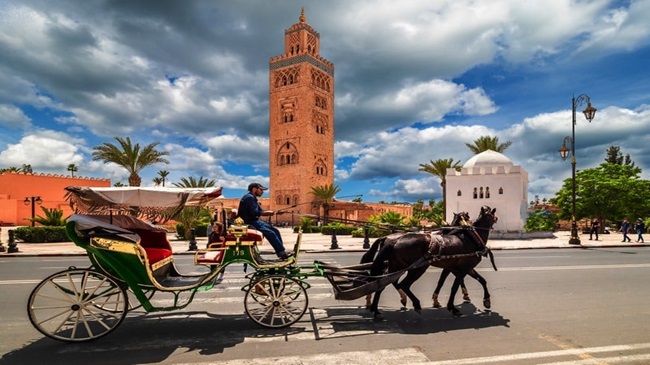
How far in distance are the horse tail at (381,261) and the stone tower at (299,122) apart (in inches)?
1905

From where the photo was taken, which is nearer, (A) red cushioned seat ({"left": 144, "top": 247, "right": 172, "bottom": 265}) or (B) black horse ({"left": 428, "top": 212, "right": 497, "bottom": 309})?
(A) red cushioned seat ({"left": 144, "top": 247, "right": 172, "bottom": 265})

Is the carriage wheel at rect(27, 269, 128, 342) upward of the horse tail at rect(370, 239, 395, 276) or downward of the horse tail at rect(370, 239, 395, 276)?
downward

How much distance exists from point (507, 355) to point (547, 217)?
34.5 metres

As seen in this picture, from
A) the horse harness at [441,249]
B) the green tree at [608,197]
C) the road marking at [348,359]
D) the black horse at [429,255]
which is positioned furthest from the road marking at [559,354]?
the green tree at [608,197]

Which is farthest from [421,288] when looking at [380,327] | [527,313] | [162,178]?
[162,178]

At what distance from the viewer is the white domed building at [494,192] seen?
28547 mm

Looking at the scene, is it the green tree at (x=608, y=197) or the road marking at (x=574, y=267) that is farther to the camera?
the green tree at (x=608, y=197)

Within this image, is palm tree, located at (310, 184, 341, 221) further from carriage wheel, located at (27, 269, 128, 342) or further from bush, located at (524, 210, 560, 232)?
carriage wheel, located at (27, 269, 128, 342)

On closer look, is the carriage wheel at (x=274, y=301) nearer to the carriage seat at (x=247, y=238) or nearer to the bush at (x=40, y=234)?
the carriage seat at (x=247, y=238)

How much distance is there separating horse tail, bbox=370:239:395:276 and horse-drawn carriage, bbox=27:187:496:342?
0.26 ft

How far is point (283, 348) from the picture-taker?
4.75m

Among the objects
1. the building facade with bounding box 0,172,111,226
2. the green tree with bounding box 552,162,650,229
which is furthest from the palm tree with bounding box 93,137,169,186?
the green tree with bounding box 552,162,650,229

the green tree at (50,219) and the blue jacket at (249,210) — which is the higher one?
the blue jacket at (249,210)

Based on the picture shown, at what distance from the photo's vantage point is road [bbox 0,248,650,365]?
14.7ft
